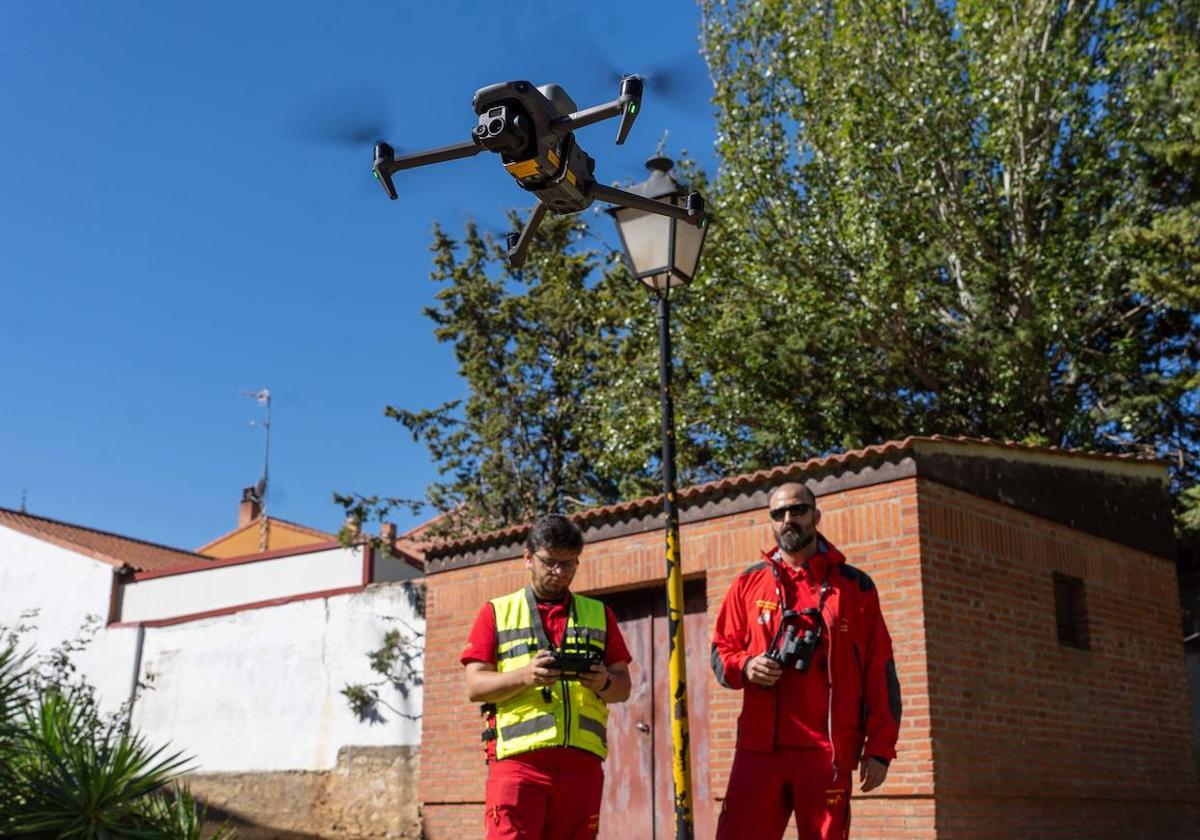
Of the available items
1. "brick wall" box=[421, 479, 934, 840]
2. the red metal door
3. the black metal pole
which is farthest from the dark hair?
the red metal door

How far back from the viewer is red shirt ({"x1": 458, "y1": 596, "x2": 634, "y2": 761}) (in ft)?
16.5

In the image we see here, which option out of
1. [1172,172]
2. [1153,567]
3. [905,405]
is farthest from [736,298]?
[1153,567]

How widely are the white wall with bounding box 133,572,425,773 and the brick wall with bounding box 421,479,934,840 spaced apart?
2.46 m

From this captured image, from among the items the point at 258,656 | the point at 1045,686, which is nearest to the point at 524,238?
the point at 1045,686

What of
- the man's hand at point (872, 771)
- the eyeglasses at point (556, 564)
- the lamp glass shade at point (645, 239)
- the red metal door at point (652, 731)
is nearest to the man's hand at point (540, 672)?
the eyeglasses at point (556, 564)

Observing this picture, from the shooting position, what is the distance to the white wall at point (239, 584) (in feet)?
60.7

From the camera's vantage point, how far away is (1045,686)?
10445 millimetres

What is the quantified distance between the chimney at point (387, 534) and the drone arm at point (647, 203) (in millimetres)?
13138

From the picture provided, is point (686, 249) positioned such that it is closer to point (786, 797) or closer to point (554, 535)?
point (554, 535)

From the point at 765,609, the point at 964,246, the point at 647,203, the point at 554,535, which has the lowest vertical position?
the point at 765,609

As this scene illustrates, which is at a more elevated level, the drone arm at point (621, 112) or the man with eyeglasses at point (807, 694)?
the drone arm at point (621, 112)

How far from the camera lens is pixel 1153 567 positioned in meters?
12.2

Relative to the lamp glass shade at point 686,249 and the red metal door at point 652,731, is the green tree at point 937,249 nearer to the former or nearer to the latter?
the red metal door at point 652,731

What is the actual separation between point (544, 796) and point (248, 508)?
34.0 meters
